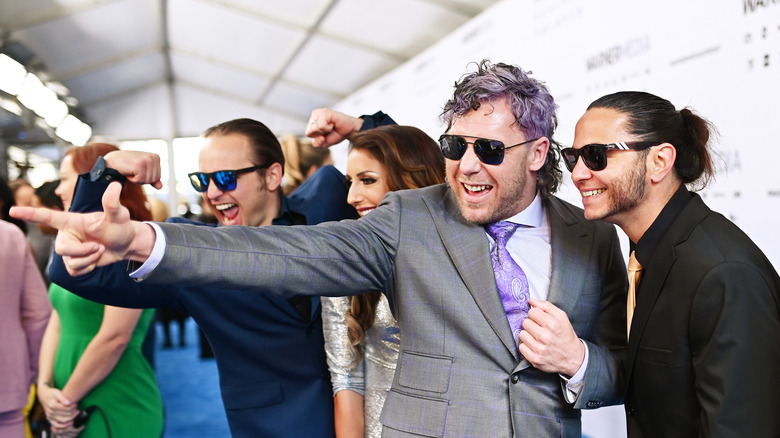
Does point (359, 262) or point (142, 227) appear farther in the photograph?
point (359, 262)

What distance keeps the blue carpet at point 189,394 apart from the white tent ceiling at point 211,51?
4648 millimetres

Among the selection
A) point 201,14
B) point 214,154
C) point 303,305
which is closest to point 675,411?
point 303,305

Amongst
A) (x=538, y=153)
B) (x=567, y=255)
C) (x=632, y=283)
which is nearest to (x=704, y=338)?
(x=632, y=283)

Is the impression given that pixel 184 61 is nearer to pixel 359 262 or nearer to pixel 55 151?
pixel 55 151

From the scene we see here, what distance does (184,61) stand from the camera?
1346 cm

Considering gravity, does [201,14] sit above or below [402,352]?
above

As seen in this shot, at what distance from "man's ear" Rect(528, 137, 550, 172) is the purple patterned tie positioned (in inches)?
10.7

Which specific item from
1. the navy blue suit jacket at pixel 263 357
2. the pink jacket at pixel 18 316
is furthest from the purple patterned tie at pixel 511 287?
the pink jacket at pixel 18 316

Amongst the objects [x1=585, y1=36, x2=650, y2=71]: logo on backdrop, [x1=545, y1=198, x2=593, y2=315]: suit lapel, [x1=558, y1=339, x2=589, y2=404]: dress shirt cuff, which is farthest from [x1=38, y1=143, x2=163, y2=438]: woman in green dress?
[x1=585, y1=36, x2=650, y2=71]: logo on backdrop

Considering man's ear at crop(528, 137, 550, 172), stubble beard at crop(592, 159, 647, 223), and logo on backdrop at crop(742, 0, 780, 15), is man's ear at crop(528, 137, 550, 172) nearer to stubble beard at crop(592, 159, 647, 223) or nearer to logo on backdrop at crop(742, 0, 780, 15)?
stubble beard at crop(592, 159, 647, 223)

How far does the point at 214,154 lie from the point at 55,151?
463 inches

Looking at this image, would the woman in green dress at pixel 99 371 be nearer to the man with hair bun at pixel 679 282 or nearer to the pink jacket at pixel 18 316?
the pink jacket at pixel 18 316

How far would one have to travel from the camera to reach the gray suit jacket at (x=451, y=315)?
167 centimetres

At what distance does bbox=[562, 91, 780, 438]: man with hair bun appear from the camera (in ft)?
4.83
